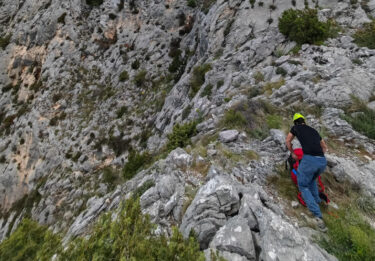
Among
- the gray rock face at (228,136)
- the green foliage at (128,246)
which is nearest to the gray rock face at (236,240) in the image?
the green foliage at (128,246)

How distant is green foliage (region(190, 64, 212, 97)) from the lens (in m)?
13.9

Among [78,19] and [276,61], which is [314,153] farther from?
[78,19]

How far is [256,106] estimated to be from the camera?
8.48m

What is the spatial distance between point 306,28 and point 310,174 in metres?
10.6

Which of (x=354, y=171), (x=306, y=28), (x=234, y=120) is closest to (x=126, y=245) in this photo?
(x=354, y=171)

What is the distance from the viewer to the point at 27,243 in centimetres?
357

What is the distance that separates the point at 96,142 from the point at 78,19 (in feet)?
62.0

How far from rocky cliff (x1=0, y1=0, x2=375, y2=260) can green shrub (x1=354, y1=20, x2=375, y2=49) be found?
521 millimetres

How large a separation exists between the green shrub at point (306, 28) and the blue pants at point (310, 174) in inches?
383

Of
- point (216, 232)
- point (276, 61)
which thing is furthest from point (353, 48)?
point (216, 232)

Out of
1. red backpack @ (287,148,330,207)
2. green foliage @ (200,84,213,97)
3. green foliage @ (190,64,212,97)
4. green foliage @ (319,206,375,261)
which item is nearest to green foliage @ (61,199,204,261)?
green foliage @ (319,206,375,261)

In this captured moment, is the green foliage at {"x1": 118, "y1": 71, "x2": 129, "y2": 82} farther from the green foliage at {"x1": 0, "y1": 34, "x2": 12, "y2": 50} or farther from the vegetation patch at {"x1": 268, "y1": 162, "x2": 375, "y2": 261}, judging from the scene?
the green foliage at {"x1": 0, "y1": 34, "x2": 12, "y2": 50}

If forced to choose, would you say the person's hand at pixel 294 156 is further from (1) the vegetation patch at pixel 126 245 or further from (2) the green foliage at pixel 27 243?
(2) the green foliage at pixel 27 243

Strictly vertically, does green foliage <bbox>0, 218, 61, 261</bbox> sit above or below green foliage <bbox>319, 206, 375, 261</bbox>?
above
